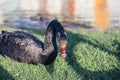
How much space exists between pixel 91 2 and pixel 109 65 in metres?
10.1

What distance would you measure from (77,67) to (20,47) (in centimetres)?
109

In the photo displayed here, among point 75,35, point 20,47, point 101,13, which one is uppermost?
point 20,47

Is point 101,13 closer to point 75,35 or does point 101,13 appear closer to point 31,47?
point 75,35

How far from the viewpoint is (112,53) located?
23.8ft

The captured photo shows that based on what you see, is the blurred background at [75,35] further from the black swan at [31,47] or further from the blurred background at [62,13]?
the black swan at [31,47]

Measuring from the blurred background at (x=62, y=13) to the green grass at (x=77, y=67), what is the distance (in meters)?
4.42

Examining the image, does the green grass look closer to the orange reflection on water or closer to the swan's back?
the swan's back

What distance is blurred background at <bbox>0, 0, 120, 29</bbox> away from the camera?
481 inches

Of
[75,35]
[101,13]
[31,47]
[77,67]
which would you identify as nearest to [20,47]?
[31,47]

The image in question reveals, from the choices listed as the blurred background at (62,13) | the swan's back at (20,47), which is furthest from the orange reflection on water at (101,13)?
the swan's back at (20,47)

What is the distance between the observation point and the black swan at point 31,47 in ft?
20.7

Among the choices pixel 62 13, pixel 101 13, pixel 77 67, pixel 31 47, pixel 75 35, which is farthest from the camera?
pixel 101 13

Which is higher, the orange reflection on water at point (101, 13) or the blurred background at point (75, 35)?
the blurred background at point (75, 35)

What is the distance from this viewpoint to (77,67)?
647 centimetres
